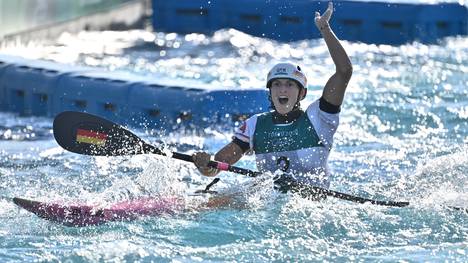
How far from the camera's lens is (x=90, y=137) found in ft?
21.6

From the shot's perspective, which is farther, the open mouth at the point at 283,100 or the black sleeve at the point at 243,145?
the black sleeve at the point at 243,145

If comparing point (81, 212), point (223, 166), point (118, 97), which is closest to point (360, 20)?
point (118, 97)

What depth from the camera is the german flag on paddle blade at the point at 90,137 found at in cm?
658

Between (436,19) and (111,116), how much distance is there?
5.16 meters

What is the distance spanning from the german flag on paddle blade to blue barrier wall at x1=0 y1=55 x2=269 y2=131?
2737 millimetres

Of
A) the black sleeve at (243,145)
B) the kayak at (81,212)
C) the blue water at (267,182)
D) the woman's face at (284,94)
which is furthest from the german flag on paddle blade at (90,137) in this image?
the woman's face at (284,94)

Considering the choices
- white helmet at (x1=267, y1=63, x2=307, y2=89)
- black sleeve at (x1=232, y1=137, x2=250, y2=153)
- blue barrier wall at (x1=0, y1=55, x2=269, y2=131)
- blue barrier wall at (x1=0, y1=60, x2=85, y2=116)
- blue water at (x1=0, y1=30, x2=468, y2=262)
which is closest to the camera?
blue water at (x1=0, y1=30, x2=468, y2=262)

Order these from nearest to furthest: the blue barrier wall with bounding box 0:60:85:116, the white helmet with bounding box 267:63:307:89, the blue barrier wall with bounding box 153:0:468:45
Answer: the white helmet with bounding box 267:63:307:89
the blue barrier wall with bounding box 0:60:85:116
the blue barrier wall with bounding box 153:0:468:45

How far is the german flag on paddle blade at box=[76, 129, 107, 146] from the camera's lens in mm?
6578

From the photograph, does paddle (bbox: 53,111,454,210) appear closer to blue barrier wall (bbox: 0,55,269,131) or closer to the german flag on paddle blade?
the german flag on paddle blade

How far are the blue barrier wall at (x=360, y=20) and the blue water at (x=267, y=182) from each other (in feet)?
0.89

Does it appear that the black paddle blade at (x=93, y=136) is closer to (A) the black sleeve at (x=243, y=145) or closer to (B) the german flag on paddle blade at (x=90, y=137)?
(B) the german flag on paddle blade at (x=90, y=137)

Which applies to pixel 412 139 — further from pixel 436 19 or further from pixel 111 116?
pixel 436 19

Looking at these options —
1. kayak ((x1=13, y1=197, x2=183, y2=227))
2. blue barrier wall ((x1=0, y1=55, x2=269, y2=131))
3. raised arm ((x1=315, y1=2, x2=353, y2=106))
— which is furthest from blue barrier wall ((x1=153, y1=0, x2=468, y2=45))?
kayak ((x1=13, y1=197, x2=183, y2=227))
